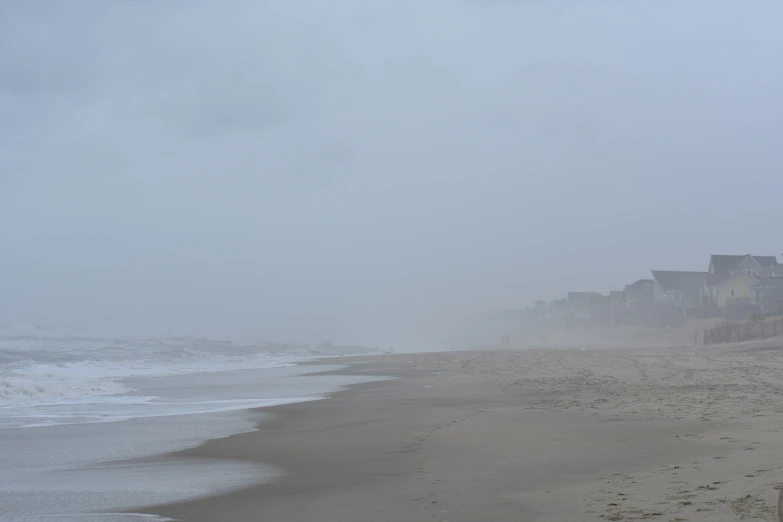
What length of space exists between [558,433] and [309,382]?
1548 cm

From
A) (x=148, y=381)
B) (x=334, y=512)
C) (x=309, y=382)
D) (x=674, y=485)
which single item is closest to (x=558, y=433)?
(x=674, y=485)

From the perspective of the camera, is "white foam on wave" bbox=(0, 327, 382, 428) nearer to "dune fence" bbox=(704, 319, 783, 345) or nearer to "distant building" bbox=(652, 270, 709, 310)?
"dune fence" bbox=(704, 319, 783, 345)

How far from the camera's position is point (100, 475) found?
8.84 meters

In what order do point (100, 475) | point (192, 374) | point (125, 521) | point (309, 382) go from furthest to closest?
point (192, 374) → point (309, 382) → point (100, 475) → point (125, 521)

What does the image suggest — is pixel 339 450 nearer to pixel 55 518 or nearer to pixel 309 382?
pixel 55 518

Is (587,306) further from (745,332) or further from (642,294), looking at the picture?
(745,332)

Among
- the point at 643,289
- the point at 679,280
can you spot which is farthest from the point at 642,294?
the point at 679,280

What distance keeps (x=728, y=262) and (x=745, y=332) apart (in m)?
36.5

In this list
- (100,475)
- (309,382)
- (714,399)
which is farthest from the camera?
(309,382)

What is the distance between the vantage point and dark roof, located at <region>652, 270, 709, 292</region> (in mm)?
89438

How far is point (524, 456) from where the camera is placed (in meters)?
9.05

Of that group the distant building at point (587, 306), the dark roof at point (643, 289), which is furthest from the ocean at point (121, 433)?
the distant building at point (587, 306)

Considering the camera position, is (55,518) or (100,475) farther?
(100,475)

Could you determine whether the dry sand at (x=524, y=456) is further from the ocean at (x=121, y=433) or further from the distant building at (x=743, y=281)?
the distant building at (x=743, y=281)
